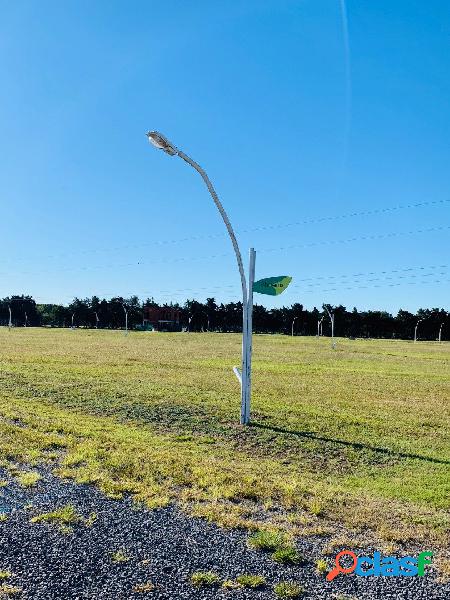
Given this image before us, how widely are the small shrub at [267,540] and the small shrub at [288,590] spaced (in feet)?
2.03

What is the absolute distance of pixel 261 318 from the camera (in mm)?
149000

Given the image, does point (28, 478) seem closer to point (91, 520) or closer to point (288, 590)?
point (91, 520)

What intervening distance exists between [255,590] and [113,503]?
2339 millimetres

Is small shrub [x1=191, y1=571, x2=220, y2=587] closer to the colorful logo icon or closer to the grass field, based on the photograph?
the colorful logo icon

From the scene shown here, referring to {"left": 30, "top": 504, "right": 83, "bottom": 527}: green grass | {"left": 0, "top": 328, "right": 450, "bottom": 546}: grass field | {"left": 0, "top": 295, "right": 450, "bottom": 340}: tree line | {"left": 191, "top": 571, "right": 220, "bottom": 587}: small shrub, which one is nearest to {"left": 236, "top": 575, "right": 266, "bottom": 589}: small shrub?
{"left": 191, "top": 571, "right": 220, "bottom": 587}: small shrub

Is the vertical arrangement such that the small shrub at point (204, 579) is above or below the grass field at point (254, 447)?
above

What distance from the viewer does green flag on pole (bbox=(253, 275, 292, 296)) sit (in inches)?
444

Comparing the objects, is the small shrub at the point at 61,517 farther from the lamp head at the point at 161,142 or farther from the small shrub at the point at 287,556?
the lamp head at the point at 161,142

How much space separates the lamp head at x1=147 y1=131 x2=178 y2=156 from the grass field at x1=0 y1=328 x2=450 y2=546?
5881 mm

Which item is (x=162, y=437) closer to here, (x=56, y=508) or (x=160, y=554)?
(x=56, y=508)

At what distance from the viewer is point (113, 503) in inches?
223

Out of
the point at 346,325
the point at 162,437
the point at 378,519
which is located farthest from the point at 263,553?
the point at 346,325

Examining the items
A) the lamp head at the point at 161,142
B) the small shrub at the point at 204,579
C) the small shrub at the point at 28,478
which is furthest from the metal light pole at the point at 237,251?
the small shrub at the point at 204,579

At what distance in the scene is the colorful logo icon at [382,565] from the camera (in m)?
4.20
